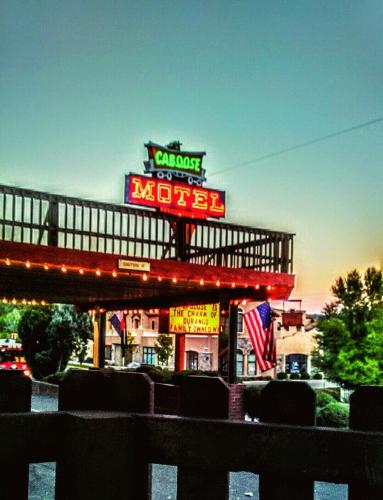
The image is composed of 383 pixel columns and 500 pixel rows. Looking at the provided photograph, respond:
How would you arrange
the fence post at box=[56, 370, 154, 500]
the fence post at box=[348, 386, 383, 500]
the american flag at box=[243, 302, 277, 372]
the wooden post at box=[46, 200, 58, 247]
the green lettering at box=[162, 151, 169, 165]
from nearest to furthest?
the fence post at box=[348, 386, 383, 500] → the fence post at box=[56, 370, 154, 500] → the wooden post at box=[46, 200, 58, 247] → the american flag at box=[243, 302, 277, 372] → the green lettering at box=[162, 151, 169, 165]

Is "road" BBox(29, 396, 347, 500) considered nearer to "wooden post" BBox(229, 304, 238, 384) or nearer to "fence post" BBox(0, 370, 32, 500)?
"fence post" BBox(0, 370, 32, 500)

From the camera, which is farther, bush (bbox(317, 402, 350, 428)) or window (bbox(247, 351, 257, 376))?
window (bbox(247, 351, 257, 376))

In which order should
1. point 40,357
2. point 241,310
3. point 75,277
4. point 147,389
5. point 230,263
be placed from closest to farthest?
A: point 147,389, point 75,277, point 230,263, point 40,357, point 241,310

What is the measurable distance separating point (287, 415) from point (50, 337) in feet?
91.1

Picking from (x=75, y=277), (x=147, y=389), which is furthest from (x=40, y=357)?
(x=147, y=389)

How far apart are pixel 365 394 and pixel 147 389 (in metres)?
0.90

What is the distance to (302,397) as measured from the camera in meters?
2.51

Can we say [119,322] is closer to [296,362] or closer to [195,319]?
[195,319]

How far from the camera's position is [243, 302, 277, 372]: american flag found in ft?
61.2

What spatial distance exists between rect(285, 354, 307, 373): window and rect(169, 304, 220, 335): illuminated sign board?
37.1 m

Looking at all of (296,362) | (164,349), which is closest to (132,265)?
(164,349)

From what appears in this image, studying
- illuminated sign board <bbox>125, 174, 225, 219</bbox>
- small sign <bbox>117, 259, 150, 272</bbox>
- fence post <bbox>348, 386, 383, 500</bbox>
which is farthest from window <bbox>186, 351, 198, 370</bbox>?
fence post <bbox>348, 386, 383, 500</bbox>

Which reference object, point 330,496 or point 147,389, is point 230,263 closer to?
point 330,496

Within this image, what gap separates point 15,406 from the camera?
2.50 metres
